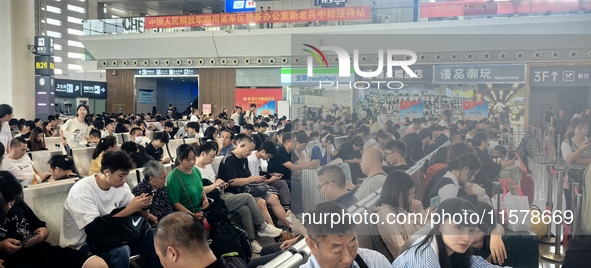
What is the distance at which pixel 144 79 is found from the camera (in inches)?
938

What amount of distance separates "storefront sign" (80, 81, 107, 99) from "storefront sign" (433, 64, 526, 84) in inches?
596

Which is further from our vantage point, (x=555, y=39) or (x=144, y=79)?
(x=144, y=79)

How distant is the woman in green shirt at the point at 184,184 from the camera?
4492mm

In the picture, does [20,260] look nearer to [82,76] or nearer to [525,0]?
[525,0]

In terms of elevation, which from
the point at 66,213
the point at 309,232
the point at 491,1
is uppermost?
the point at 491,1

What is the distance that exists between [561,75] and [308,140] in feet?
37.9

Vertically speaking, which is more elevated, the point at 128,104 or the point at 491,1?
the point at 491,1

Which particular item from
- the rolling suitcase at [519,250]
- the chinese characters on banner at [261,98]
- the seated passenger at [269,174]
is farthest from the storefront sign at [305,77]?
the rolling suitcase at [519,250]

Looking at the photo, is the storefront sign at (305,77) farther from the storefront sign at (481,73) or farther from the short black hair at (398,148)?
the short black hair at (398,148)

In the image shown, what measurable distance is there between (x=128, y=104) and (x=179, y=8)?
680 cm

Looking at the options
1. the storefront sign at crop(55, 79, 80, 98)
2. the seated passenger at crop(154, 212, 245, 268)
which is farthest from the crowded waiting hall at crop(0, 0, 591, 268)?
the storefront sign at crop(55, 79, 80, 98)

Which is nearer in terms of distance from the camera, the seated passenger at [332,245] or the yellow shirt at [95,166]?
the seated passenger at [332,245]

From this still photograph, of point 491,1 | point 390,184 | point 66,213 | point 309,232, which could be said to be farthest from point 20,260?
point 491,1

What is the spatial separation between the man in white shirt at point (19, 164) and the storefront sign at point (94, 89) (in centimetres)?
1765
